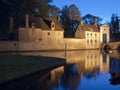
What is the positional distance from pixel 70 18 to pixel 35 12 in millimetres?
25732

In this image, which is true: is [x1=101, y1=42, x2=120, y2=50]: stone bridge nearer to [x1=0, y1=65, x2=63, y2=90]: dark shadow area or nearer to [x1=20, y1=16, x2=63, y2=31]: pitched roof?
[x1=20, y1=16, x2=63, y2=31]: pitched roof

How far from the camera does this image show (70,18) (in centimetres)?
9869

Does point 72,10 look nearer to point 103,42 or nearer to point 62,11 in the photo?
point 62,11

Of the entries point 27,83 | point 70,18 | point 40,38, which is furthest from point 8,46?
point 27,83

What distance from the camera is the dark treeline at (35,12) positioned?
180 feet

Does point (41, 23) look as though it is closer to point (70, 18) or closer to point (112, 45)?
point (70, 18)

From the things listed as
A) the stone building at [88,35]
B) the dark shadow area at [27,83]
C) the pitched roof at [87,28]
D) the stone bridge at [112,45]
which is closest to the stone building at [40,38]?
the stone building at [88,35]

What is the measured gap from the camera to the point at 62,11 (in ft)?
325

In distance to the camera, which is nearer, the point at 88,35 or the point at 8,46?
the point at 8,46

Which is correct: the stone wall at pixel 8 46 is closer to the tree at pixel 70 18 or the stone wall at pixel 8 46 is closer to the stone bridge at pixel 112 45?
the tree at pixel 70 18

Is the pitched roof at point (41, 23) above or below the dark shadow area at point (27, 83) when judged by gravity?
above

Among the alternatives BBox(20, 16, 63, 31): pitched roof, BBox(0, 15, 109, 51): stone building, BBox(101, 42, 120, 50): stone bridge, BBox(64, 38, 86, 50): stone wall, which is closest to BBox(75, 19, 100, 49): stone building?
BBox(0, 15, 109, 51): stone building

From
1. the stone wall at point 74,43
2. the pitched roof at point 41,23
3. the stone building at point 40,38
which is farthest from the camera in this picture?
the stone wall at point 74,43

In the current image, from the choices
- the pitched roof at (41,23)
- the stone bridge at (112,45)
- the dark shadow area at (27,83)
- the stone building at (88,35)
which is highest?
the pitched roof at (41,23)
